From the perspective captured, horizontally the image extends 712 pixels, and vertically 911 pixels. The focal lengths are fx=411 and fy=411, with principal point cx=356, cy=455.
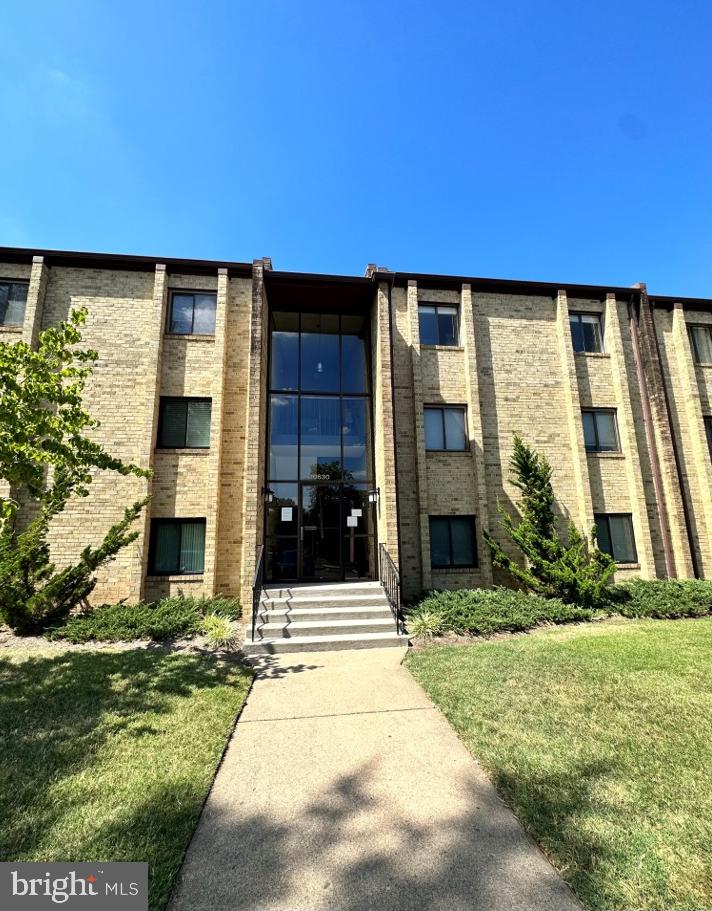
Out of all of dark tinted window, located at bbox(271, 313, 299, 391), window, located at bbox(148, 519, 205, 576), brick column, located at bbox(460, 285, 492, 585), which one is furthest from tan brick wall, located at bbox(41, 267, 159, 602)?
brick column, located at bbox(460, 285, 492, 585)

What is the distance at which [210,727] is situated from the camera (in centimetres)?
495

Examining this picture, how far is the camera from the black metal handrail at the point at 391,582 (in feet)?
29.6

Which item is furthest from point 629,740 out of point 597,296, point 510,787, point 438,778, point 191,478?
point 597,296

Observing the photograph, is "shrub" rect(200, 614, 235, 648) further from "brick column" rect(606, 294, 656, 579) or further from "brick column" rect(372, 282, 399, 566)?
"brick column" rect(606, 294, 656, 579)

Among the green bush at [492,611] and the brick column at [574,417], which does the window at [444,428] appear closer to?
the brick column at [574,417]

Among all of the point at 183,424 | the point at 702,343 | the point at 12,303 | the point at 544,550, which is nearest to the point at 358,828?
the point at 544,550

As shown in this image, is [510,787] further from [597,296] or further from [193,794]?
[597,296]

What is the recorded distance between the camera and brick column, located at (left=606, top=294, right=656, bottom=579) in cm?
1270

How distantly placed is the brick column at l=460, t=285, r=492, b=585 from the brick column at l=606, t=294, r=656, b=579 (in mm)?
4862

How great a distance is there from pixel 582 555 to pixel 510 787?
9946 millimetres

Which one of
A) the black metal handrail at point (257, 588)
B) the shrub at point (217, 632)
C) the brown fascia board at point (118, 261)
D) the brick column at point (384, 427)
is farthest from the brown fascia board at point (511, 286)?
the shrub at point (217, 632)

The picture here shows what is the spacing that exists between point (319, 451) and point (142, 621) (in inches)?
243

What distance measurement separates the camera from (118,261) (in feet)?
39.7

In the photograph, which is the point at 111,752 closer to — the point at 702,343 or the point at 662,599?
the point at 662,599
